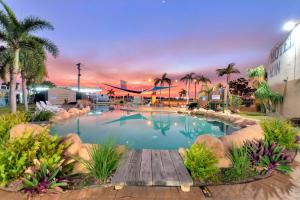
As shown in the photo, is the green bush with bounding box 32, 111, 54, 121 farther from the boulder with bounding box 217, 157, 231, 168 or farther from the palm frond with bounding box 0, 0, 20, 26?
the boulder with bounding box 217, 157, 231, 168

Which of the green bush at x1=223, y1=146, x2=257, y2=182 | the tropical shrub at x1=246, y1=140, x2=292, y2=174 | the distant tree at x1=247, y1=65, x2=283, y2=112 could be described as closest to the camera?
the green bush at x1=223, y1=146, x2=257, y2=182

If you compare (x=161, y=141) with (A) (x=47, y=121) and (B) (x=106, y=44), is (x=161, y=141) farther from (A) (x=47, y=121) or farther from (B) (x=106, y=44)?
(B) (x=106, y=44)

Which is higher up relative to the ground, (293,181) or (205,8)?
(205,8)

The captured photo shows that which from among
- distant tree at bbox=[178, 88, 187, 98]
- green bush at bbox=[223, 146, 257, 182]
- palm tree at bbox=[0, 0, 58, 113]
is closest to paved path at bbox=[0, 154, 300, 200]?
green bush at bbox=[223, 146, 257, 182]

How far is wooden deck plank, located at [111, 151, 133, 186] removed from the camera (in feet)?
8.96

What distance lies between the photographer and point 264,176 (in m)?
3.15

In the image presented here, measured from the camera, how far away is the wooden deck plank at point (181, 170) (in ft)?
9.03

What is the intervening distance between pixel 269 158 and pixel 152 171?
238cm

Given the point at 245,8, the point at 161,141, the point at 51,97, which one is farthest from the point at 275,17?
the point at 51,97

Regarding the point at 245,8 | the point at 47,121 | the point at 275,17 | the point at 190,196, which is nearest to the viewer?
the point at 190,196

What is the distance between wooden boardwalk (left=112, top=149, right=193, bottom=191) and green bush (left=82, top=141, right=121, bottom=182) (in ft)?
0.53

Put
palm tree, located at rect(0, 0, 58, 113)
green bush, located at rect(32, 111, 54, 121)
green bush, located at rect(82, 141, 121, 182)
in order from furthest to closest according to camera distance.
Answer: palm tree, located at rect(0, 0, 58, 113), green bush, located at rect(32, 111, 54, 121), green bush, located at rect(82, 141, 121, 182)

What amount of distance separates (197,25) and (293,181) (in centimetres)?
1364

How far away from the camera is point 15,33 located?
1041cm
